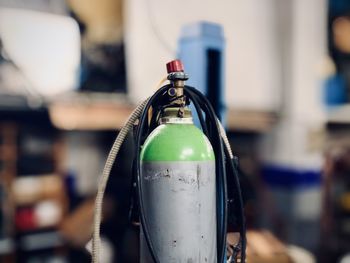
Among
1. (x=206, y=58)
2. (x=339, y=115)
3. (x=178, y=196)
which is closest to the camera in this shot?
(x=178, y=196)

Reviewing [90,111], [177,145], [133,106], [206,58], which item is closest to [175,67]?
[177,145]

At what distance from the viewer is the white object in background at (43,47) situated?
2.60 meters

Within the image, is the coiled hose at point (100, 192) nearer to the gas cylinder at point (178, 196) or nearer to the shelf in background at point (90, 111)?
the gas cylinder at point (178, 196)

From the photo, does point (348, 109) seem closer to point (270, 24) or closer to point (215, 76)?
point (270, 24)

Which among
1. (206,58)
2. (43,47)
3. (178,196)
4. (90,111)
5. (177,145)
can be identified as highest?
(43,47)

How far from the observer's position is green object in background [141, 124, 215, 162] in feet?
3.18

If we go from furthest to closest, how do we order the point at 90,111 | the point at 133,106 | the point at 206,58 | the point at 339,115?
the point at 339,115 → the point at 133,106 → the point at 90,111 → the point at 206,58

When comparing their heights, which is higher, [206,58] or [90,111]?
[206,58]

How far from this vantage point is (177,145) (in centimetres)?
98

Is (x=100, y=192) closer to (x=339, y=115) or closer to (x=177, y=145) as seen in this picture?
(x=177, y=145)

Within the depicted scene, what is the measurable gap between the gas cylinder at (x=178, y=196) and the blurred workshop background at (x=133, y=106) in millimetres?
762

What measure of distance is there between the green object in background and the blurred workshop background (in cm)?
83

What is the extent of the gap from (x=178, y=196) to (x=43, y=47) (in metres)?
2.09

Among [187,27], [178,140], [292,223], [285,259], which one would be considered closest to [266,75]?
[292,223]
